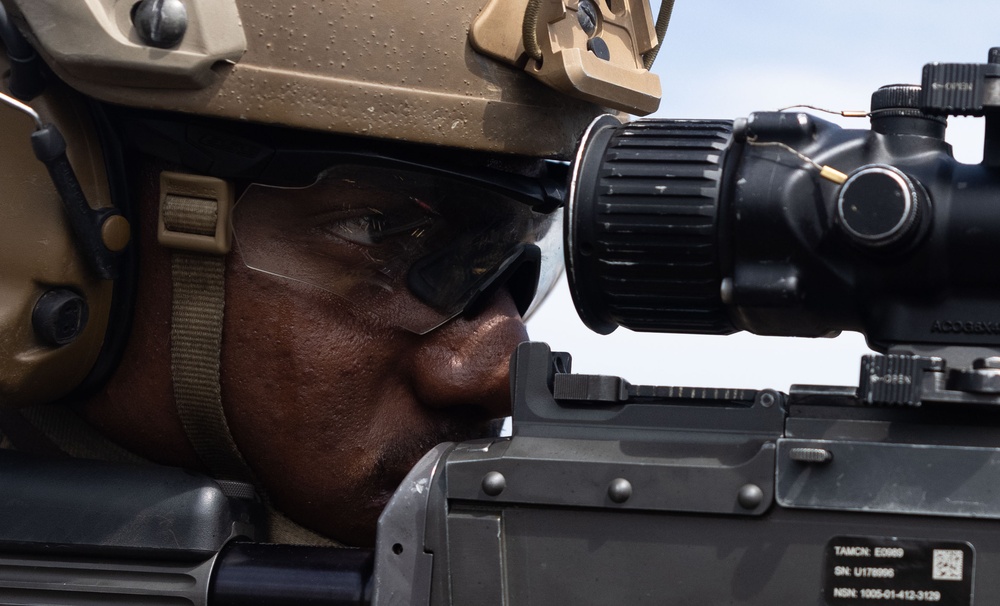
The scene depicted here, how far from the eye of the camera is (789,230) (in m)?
1.39

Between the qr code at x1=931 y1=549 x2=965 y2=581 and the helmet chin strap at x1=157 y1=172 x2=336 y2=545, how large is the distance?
3.73 feet

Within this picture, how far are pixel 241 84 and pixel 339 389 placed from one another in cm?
50

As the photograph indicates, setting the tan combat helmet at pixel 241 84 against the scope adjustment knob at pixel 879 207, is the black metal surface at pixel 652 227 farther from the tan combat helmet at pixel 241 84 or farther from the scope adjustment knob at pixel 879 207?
the tan combat helmet at pixel 241 84

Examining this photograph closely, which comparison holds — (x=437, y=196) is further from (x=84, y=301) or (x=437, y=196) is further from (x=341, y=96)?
(x=84, y=301)

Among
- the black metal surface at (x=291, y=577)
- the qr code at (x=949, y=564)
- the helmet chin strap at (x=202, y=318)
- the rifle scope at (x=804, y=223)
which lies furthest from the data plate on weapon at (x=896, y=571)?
the helmet chin strap at (x=202, y=318)

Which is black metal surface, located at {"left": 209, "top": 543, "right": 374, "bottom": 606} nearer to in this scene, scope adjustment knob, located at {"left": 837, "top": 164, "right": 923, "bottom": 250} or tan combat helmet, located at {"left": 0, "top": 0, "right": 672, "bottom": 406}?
tan combat helmet, located at {"left": 0, "top": 0, "right": 672, "bottom": 406}

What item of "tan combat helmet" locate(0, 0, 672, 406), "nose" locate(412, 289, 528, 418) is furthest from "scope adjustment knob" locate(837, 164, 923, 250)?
"nose" locate(412, 289, 528, 418)

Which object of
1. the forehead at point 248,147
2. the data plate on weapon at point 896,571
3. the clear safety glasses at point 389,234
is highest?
the forehead at point 248,147

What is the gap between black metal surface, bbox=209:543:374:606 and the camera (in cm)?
168

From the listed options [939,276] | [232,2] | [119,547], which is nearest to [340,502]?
[119,547]

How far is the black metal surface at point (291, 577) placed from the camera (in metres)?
1.68

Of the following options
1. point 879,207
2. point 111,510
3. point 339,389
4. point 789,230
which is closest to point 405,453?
point 339,389

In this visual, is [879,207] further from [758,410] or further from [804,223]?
[758,410]

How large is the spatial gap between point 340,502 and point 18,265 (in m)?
0.63
